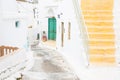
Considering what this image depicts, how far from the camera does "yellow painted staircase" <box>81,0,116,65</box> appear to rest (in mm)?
10648

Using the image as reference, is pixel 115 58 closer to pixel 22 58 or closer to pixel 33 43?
pixel 22 58

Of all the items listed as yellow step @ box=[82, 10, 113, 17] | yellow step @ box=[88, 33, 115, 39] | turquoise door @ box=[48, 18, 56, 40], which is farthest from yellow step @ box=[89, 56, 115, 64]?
turquoise door @ box=[48, 18, 56, 40]

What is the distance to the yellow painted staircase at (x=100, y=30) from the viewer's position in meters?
10.6

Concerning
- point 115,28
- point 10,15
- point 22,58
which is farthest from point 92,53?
point 10,15

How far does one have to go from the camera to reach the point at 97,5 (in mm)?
13164

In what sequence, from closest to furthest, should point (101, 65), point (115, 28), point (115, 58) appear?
point (101, 65)
point (115, 58)
point (115, 28)

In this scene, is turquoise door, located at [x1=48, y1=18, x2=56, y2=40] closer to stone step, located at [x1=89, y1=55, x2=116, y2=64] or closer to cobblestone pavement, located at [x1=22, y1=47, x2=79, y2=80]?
cobblestone pavement, located at [x1=22, y1=47, x2=79, y2=80]

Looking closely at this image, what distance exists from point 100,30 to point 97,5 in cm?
192

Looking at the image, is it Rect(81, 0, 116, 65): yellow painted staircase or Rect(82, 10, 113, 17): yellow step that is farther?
Rect(82, 10, 113, 17): yellow step

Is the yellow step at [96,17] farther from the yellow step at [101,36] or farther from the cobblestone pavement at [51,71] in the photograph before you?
the cobblestone pavement at [51,71]

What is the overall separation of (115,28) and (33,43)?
18.4 metres

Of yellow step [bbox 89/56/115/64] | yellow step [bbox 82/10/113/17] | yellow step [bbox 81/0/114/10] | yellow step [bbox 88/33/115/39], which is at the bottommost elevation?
yellow step [bbox 89/56/115/64]

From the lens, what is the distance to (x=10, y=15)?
1568 cm

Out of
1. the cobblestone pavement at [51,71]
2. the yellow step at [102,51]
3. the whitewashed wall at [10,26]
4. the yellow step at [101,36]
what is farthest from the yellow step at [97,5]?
the whitewashed wall at [10,26]
